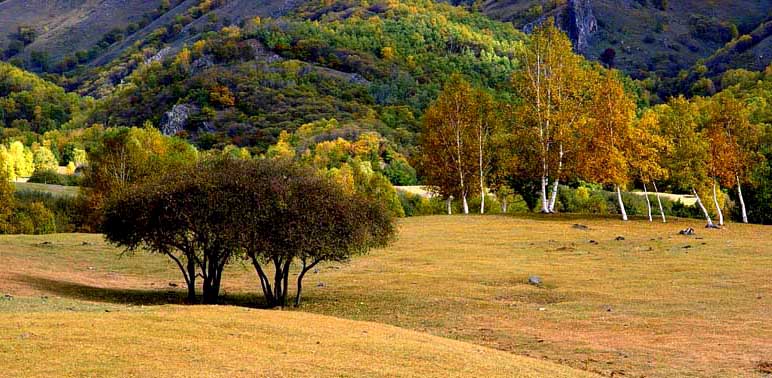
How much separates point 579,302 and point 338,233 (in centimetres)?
1019

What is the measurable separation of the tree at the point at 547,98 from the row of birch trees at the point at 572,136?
0.08 m

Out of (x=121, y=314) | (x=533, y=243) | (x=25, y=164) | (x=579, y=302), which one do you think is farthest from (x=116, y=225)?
(x=25, y=164)

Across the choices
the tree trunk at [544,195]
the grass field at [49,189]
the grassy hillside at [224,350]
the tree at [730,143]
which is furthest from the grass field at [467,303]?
the grass field at [49,189]

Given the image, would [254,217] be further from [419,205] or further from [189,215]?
[419,205]

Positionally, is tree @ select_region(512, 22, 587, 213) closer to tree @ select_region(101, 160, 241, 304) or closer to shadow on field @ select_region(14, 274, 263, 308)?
shadow on field @ select_region(14, 274, 263, 308)

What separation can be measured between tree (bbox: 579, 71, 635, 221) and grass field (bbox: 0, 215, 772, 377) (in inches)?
155

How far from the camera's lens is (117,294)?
36969mm

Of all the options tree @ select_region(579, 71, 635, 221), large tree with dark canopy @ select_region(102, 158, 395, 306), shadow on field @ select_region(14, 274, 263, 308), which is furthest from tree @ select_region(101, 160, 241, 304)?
tree @ select_region(579, 71, 635, 221)

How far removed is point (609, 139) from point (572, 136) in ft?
12.3

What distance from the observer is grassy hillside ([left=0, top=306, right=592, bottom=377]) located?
1797 cm

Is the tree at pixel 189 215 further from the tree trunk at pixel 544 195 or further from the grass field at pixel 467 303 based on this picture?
the tree trunk at pixel 544 195

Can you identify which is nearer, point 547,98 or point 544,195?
point 547,98

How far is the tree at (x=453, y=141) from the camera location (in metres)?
72.6

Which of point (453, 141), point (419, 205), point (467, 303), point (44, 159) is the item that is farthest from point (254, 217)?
point (44, 159)
